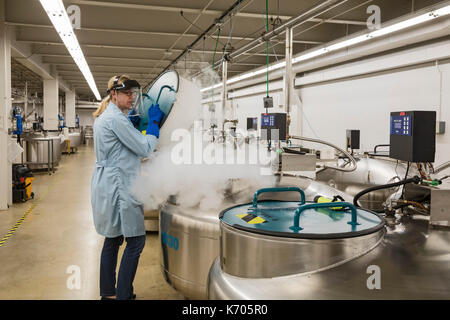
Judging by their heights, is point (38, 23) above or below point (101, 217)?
above

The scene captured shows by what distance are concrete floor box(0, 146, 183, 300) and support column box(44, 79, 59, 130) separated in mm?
5104

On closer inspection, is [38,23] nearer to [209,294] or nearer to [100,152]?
[100,152]

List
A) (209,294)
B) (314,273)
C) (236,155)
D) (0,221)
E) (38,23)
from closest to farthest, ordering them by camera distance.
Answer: (314,273) → (209,294) → (236,155) → (0,221) → (38,23)

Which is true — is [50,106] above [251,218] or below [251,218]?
above

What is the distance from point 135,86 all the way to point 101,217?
77cm

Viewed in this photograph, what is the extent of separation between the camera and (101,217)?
6.71 ft

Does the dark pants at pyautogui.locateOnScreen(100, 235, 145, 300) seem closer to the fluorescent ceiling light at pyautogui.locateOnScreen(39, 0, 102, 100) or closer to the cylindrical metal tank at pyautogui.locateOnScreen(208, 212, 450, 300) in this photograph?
the cylindrical metal tank at pyautogui.locateOnScreen(208, 212, 450, 300)

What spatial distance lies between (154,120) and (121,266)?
834mm

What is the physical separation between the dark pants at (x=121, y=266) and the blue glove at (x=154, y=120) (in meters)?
0.60

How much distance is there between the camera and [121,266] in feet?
6.71

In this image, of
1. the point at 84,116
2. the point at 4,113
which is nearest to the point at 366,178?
the point at 4,113

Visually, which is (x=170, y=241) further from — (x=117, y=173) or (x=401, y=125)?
(x=401, y=125)
